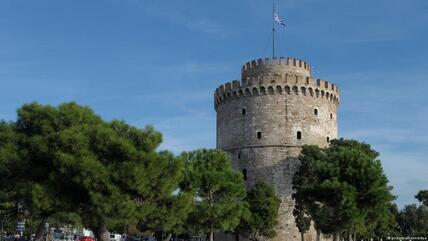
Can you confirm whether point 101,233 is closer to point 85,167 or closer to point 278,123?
point 85,167

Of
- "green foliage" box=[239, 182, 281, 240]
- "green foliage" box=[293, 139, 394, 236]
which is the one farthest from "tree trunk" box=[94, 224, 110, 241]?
"green foliage" box=[239, 182, 281, 240]

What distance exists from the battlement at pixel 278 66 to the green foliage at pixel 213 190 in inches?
631

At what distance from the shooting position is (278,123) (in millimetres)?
47562

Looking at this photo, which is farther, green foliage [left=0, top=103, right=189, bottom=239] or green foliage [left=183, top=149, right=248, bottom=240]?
green foliage [left=183, top=149, right=248, bottom=240]

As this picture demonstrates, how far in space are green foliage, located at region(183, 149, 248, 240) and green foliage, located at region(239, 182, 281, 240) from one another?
5294 mm

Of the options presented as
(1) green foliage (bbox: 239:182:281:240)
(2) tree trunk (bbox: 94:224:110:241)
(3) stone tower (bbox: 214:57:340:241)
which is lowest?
(2) tree trunk (bbox: 94:224:110:241)

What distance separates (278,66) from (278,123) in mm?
5673

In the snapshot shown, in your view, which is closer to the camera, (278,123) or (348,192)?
(348,192)

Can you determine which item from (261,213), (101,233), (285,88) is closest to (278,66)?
(285,88)

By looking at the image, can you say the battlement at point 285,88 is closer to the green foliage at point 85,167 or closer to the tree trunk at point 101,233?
the green foliage at point 85,167

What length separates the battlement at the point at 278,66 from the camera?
50031 millimetres

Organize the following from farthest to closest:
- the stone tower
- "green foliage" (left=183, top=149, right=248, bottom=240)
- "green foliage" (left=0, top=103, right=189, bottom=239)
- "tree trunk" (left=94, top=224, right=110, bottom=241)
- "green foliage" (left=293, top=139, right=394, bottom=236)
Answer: the stone tower, "green foliage" (left=183, top=149, right=248, bottom=240), "green foliage" (left=293, top=139, right=394, bottom=236), "tree trunk" (left=94, top=224, right=110, bottom=241), "green foliage" (left=0, top=103, right=189, bottom=239)

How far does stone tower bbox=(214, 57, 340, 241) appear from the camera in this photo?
47.1 metres

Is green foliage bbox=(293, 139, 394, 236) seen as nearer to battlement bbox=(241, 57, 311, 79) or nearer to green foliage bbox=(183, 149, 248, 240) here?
green foliage bbox=(183, 149, 248, 240)
